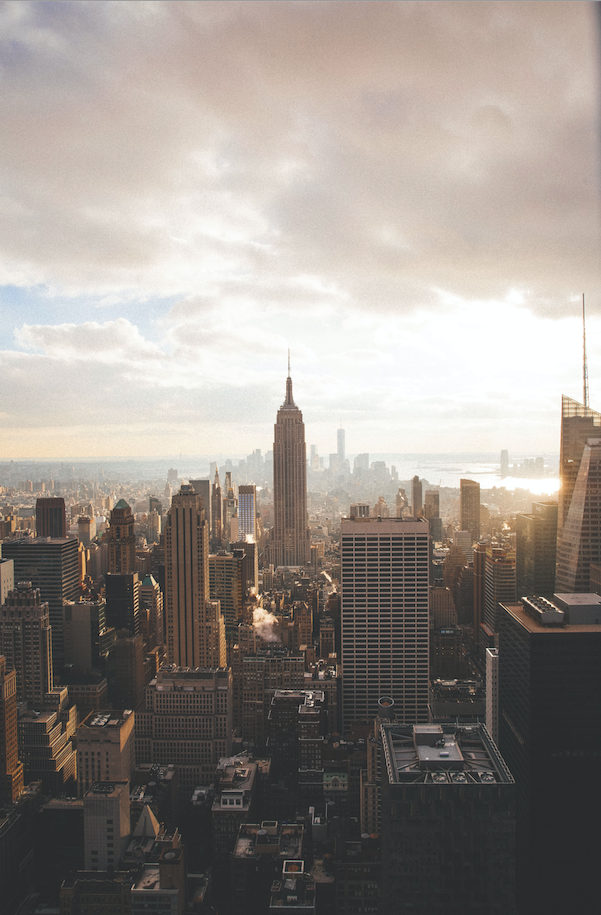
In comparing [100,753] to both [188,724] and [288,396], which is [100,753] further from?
[288,396]

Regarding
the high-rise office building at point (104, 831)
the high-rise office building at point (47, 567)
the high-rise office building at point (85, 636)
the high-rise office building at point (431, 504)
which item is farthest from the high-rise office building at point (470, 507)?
the high-rise office building at point (47, 567)

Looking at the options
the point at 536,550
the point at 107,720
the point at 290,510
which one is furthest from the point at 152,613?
the point at 290,510

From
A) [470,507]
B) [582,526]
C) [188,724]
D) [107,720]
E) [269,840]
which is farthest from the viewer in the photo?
[470,507]

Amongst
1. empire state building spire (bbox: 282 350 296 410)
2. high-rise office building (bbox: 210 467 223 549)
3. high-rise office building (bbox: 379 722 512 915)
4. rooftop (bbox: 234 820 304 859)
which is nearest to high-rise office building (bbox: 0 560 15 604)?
high-rise office building (bbox: 210 467 223 549)

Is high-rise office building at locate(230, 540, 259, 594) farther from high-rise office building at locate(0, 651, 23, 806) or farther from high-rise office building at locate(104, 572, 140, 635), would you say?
high-rise office building at locate(0, 651, 23, 806)

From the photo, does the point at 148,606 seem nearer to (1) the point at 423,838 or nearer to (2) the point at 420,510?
(2) the point at 420,510

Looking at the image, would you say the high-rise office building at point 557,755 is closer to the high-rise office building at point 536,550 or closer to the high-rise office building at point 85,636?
the high-rise office building at point 536,550

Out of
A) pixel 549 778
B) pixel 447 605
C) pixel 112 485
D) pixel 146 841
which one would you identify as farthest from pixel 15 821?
pixel 447 605
